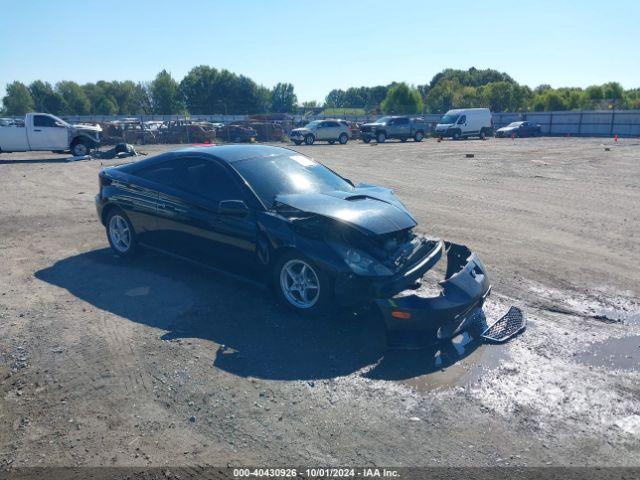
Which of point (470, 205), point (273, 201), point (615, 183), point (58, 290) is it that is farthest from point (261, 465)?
point (615, 183)

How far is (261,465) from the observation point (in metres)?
3.42

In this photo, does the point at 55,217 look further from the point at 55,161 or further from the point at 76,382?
the point at 55,161

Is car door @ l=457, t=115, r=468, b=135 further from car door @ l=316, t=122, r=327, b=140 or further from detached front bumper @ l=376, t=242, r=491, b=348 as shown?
detached front bumper @ l=376, t=242, r=491, b=348

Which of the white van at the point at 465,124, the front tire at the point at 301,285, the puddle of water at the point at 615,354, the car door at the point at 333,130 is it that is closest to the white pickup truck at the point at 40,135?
the car door at the point at 333,130

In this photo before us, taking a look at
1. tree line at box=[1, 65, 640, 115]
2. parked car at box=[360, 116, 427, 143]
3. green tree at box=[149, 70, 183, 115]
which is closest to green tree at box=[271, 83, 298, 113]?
tree line at box=[1, 65, 640, 115]

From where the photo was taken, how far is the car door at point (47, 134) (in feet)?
76.8

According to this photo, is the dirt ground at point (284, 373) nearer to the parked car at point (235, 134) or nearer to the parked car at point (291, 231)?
the parked car at point (291, 231)

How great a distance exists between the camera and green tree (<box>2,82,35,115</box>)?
78938mm

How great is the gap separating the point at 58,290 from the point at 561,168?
60.6 ft

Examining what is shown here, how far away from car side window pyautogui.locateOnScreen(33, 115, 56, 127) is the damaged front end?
2244 centimetres

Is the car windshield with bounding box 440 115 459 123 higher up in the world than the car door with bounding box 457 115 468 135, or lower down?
higher up

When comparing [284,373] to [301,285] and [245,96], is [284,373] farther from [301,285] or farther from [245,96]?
[245,96]

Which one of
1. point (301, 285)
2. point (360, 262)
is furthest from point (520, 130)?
point (360, 262)

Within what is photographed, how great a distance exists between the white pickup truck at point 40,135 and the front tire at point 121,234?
18.3m
